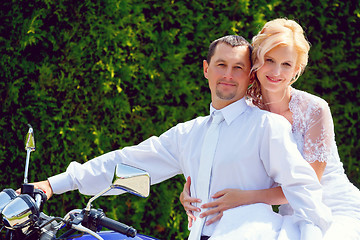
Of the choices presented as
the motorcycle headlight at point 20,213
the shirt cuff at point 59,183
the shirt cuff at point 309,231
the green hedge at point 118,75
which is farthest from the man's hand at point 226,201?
the green hedge at point 118,75

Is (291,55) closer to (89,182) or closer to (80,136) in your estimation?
(89,182)

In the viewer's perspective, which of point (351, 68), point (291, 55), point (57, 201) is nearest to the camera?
point (291, 55)

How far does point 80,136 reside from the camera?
417 cm

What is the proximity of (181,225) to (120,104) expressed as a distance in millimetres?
1309

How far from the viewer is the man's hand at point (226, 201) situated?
2.40m

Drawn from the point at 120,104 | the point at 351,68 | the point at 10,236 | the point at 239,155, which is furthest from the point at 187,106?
the point at 10,236

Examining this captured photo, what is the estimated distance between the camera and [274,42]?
286 cm

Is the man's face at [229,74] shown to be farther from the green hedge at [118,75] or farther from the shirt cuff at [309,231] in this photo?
the green hedge at [118,75]

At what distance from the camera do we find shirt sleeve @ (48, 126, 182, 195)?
2709 millimetres

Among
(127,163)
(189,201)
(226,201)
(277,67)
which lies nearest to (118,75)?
(127,163)

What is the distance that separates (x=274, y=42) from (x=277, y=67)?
151 mm

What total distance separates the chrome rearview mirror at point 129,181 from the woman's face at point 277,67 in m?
1.23

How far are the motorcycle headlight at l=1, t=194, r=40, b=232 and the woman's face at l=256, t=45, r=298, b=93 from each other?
156 centimetres

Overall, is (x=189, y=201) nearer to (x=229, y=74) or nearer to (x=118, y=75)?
(x=229, y=74)
